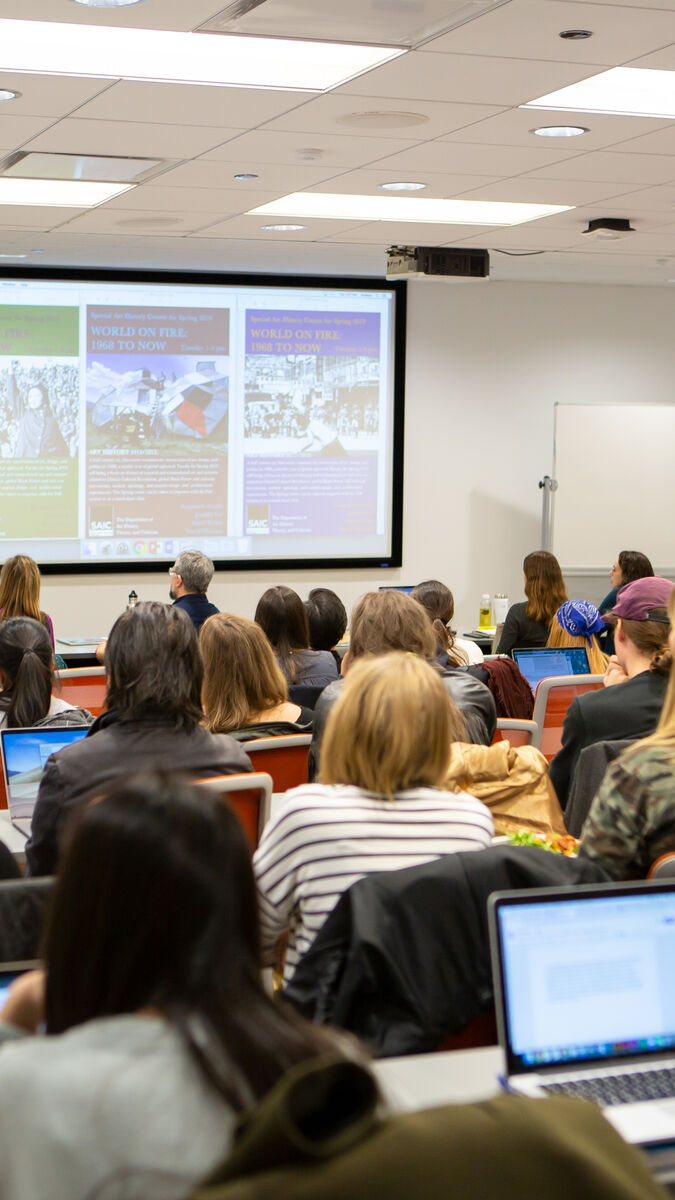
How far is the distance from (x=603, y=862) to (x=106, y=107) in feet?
10.2

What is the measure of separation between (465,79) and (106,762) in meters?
2.35

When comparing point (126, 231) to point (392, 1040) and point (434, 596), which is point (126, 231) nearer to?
point (434, 596)

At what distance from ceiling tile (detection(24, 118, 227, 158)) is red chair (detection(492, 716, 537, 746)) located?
2.33m

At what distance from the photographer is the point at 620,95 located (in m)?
4.10

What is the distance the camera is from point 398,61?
3.63m

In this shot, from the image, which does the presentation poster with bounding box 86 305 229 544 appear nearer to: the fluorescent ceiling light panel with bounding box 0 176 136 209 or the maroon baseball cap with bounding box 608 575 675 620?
the fluorescent ceiling light panel with bounding box 0 176 136 209

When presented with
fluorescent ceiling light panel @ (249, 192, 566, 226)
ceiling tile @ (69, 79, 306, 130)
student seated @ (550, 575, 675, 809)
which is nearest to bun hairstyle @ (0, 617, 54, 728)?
student seated @ (550, 575, 675, 809)

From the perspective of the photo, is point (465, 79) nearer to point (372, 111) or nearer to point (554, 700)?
point (372, 111)

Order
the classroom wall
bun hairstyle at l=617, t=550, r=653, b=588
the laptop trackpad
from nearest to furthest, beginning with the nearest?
the laptop trackpad
bun hairstyle at l=617, t=550, r=653, b=588
the classroom wall

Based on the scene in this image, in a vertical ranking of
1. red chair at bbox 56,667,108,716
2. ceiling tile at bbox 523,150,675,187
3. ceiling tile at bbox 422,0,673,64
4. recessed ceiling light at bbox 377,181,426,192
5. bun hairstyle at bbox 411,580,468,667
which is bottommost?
red chair at bbox 56,667,108,716

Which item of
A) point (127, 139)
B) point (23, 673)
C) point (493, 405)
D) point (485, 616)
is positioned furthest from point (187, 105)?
point (493, 405)

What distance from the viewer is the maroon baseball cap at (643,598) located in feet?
11.0

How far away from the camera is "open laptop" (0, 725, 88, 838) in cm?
336

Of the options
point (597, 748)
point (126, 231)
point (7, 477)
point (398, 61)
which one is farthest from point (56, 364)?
point (597, 748)
